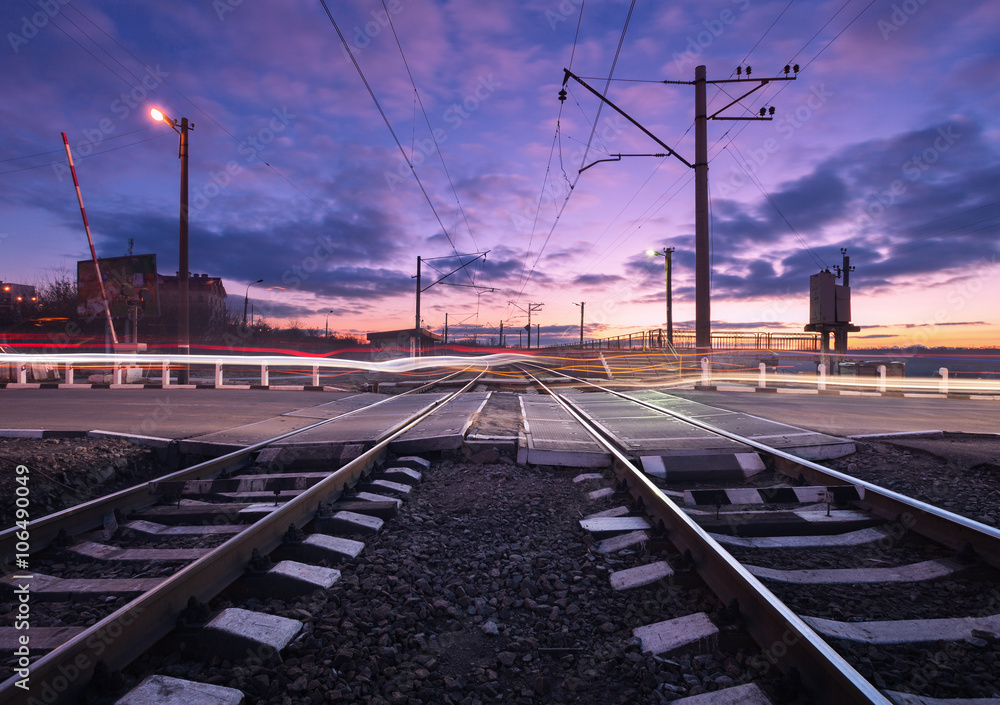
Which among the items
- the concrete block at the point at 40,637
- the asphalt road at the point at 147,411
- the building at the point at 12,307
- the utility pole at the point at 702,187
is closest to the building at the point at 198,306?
the building at the point at 12,307

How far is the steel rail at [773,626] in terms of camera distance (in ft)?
6.68

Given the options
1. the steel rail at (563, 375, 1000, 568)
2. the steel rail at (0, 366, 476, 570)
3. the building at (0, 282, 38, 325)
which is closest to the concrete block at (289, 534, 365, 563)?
the steel rail at (0, 366, 476, 570)

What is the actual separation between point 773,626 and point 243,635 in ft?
8.03

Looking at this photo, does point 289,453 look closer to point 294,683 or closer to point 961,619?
point 294,683

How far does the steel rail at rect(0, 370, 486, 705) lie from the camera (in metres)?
2.12

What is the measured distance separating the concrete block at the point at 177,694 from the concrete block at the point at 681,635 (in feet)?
5.97

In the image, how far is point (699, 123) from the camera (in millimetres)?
18672

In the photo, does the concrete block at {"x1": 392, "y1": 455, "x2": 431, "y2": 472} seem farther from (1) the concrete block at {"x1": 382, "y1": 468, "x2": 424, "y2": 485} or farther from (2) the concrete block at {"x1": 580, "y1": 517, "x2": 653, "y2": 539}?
(2) the concrete block at {"x1": 580, "y1": 517, "x2": 653, "y2": 539}

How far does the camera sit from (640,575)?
3.40 meters

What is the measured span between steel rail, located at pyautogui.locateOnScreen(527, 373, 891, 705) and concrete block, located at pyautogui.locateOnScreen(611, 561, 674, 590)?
203 mm

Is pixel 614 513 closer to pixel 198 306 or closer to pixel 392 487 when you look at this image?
pixel 392 487

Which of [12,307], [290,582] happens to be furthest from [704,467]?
[12,307]

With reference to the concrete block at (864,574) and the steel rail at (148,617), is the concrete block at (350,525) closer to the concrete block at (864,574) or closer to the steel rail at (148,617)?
the steel rail at (148,617)

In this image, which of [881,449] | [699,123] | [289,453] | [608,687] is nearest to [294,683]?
[608,687]
